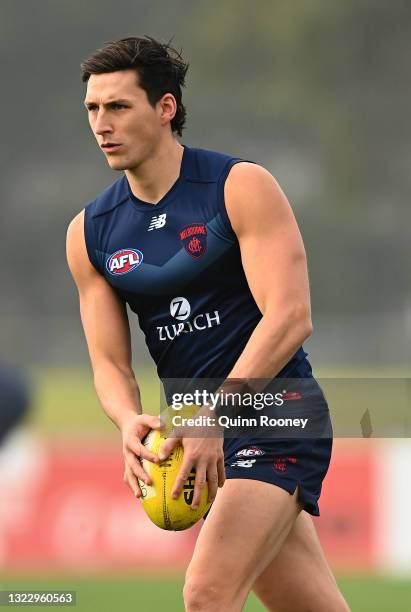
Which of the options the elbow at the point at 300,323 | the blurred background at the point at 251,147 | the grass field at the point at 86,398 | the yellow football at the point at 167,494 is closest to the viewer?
the yellow football at the point at 167,494

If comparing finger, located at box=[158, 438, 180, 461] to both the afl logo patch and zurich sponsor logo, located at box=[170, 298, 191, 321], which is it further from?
the afl logo patch

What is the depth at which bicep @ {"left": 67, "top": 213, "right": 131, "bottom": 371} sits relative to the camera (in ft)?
15.3

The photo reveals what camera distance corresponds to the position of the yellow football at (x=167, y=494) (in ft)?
13.4

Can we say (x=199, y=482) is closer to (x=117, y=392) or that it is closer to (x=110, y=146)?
(x=117, y=392)

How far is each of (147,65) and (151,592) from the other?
217 inches

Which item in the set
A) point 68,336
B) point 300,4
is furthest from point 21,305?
point 300,4

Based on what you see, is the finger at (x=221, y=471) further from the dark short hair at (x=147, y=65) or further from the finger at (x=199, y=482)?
the dark short hair at (x=147, y=65)

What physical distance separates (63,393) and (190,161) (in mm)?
20483

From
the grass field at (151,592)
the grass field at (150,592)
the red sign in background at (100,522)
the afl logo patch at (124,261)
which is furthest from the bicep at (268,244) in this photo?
the red sign in background at (100,522)

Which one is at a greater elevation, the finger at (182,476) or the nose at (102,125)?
the nose at (102,125)

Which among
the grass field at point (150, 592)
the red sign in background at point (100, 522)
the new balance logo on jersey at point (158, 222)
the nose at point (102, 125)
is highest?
the nose at point (102, 125)

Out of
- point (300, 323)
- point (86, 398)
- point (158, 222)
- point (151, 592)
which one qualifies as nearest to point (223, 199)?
point (158, 222)

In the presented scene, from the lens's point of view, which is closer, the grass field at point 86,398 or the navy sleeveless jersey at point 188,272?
the navy sleeveless jersey at point 188,272

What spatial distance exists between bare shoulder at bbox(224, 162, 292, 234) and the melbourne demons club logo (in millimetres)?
124
